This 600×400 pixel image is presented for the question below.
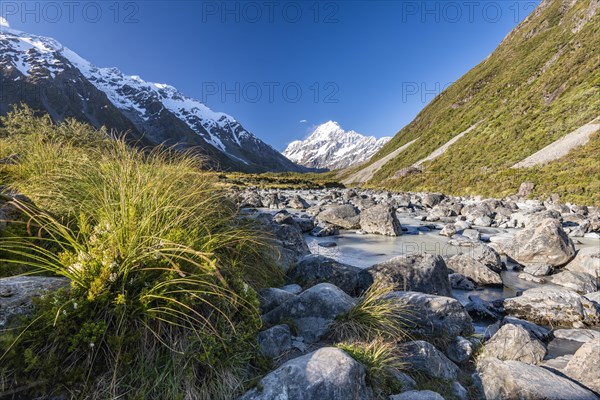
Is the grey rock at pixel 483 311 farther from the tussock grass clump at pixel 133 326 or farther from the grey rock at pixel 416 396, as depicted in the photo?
the tussock grass clump at pixel 133 326

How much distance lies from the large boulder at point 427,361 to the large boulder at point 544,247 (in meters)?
7.31

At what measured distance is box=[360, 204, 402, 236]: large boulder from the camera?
44.5 feet

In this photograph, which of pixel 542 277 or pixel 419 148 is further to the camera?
pixel 419 148

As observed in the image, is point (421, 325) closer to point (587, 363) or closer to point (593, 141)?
point (587, 363)

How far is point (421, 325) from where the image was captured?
170 inches

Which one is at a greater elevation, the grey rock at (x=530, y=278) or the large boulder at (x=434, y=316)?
the large boulder at (x=434, y=316)

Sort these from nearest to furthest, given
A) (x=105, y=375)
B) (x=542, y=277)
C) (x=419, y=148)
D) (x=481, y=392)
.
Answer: (x=105, y=375) < (x=481, y=392) < (x=542, y=277) < (x=419, y=148)

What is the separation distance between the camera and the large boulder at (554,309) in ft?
17.8

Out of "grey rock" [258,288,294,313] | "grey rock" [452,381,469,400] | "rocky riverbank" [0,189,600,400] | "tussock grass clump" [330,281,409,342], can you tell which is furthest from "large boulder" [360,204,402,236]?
"grey rock" [452,381,469,400]

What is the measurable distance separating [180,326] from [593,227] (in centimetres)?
1821

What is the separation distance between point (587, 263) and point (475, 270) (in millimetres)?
3489

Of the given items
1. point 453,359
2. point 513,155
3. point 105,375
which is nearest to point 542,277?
point 453,359

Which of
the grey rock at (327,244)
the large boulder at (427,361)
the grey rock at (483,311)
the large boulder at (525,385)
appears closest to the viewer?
the large boulder at (525,385)

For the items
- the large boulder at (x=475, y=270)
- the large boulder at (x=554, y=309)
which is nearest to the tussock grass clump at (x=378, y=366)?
the large boulder at (x=554, y=309)
